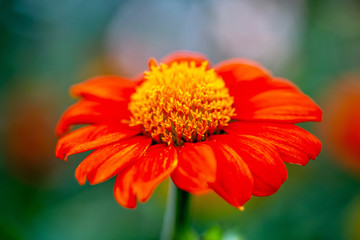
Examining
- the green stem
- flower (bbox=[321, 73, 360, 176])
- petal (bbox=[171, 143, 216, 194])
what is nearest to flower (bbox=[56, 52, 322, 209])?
petal (bbox=[171, 143, 216, 194])

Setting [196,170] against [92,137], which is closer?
[196,170]

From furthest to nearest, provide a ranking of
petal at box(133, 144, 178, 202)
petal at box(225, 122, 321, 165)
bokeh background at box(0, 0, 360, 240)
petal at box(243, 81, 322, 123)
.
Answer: bokeh background at box(0, 0, 360, 240) → petal at box(243, 81, 322, 123) → petal at box(225, 122, 321, 165) → petal at box(133, 144, 178, 202)

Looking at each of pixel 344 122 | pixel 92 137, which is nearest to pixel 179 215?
pixel 92 137

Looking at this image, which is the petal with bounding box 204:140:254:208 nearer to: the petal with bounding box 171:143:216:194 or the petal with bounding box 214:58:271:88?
the petal with bounding box 171:143:216:194

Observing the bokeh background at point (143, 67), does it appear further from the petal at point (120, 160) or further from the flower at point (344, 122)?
the petal at point (120, 160)

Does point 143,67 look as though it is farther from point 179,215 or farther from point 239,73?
point 179,215

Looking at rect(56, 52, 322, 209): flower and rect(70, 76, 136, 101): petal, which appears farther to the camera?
rect(70, 76, 136, 101): petal
